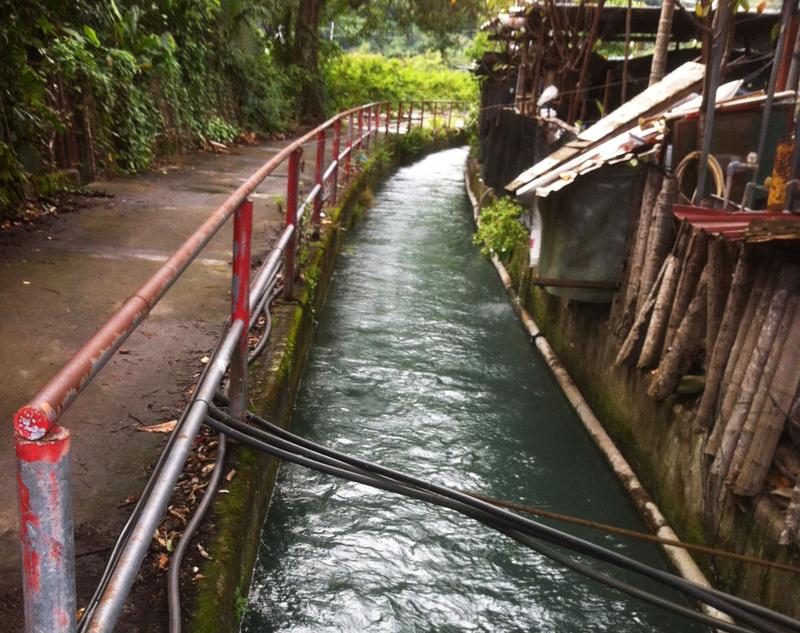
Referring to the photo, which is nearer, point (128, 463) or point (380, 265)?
point (128, 463)

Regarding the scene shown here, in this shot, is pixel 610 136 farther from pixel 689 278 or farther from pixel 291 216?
pixel 291 216

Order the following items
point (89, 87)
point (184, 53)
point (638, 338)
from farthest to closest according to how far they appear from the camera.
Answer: point (184, 53) → point (89, 87) → point (638, 338)

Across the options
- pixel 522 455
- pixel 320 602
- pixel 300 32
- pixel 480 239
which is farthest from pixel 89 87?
pixel 300 32

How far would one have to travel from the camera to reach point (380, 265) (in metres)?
10.2

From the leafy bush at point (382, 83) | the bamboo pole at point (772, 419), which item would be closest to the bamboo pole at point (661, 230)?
the bamboo pole at point (772, 419)

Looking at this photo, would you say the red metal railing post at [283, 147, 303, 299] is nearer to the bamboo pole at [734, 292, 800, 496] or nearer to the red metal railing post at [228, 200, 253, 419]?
the red metal railing post at [228, 200, 253, 419]

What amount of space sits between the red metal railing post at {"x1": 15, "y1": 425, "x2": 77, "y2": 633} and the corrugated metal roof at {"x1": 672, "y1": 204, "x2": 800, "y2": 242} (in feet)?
8.90

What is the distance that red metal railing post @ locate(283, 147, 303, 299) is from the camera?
5262mm

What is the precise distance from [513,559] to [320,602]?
1.14 m

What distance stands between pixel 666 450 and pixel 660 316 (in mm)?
774

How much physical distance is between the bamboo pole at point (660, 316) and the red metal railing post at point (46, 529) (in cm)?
383

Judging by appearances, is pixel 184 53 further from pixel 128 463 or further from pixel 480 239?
pixel 128 463

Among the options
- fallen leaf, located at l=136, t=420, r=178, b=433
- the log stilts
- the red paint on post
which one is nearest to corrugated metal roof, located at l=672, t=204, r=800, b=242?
the log stilts

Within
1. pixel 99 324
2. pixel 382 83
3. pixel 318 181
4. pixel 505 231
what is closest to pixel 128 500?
pixel 99 324
